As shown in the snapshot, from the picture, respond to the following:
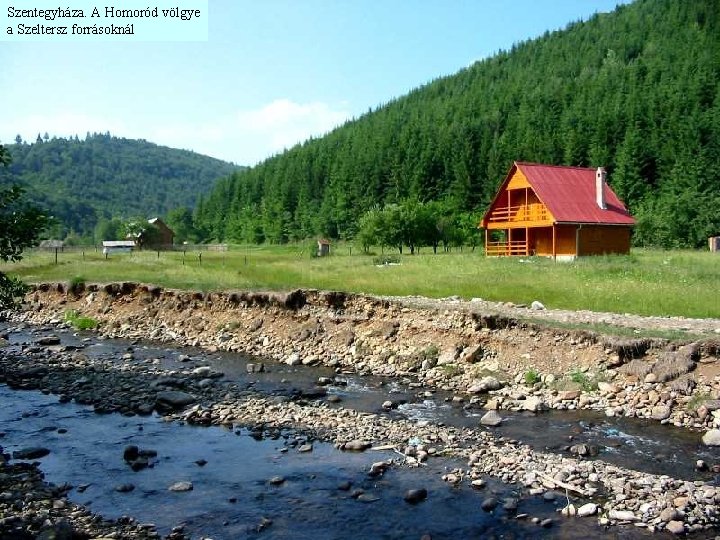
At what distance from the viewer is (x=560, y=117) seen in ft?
415

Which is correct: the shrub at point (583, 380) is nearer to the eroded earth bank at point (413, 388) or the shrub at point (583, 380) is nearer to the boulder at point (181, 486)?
the eroded earth bank at point (413, 388)

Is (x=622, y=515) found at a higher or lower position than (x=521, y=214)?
lower

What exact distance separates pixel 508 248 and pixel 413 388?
34336 millimetres

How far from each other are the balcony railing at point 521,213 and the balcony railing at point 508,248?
208 cm

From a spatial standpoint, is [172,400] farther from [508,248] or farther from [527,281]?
[508,248]

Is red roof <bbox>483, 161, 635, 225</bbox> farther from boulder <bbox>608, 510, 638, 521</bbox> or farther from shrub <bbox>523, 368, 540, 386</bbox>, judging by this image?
boulder <bbox>608, 510, 638, 521</bbox>

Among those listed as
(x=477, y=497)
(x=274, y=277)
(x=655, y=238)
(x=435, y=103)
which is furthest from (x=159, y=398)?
(x=435, y=103)

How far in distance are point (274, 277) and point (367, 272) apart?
20.5 ft

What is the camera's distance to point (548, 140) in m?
113

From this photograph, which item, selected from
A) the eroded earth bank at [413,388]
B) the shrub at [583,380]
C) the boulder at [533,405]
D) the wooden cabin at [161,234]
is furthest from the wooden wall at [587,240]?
the wooden cabin at [161,234]

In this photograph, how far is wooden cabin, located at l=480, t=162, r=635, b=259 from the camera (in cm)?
4516

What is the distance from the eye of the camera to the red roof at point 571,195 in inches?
1775

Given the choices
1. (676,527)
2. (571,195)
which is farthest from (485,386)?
(571,195)

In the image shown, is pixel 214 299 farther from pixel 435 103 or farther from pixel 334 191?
pixel 435 103
